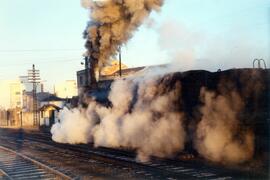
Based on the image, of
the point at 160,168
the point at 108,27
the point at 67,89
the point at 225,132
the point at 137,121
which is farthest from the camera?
the point at 67,89

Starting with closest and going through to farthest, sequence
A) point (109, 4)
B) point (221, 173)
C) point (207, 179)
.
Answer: point (207, 179) < point (221, 173) < point (109, 4)

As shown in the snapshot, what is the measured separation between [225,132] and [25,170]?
25.3 feet

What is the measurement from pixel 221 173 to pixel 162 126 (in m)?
5.99

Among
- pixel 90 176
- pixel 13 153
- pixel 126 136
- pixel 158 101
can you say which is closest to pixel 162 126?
pixel 158 101

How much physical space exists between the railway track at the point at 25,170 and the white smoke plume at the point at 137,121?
13.7 feet

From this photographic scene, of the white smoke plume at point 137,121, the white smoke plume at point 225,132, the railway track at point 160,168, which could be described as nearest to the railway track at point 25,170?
the railway track at point 160,168

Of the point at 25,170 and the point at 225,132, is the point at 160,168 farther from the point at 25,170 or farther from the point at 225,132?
the point at 25,170

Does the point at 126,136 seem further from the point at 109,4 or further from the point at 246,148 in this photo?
the point at 109,4

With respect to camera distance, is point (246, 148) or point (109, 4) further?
point (109, 4)

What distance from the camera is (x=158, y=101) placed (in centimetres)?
1888

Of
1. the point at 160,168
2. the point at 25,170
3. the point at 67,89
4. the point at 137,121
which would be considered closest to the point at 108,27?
the point at 137,121

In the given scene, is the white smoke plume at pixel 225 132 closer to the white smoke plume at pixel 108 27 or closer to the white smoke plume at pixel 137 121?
the white smoke plume at pixel 137 121

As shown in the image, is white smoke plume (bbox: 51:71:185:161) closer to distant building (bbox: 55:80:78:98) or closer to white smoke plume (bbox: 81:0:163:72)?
white smoke plume (bbox: 81:0:163:72)

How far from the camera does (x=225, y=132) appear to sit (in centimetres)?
1531
